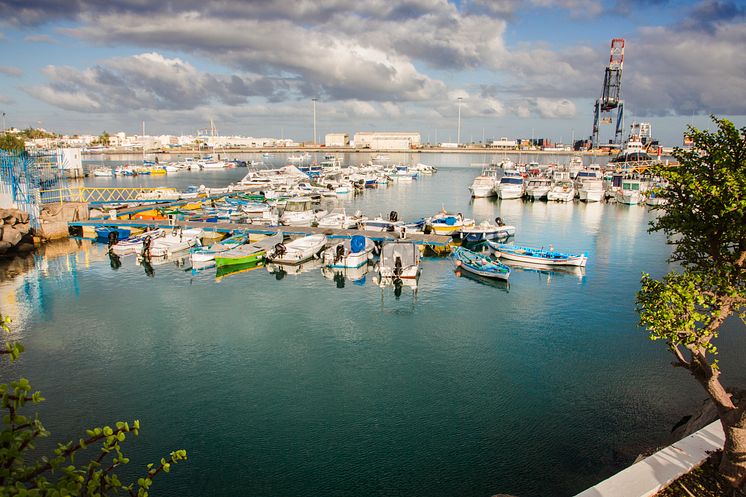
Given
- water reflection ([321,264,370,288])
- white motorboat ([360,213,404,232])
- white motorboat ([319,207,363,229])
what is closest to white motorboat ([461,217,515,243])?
white motorboat ([360,213,404,232])

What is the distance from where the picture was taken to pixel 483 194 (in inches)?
3506

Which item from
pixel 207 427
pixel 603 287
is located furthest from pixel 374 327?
pixel 603 287

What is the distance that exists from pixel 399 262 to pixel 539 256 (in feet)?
42.3

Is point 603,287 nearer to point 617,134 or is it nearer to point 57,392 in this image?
point 57,392

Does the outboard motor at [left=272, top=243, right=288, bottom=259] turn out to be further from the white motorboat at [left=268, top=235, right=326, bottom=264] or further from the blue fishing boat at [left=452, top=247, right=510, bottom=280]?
the blue fishing boat at [left=452, top=247, right=510, bottom=280]

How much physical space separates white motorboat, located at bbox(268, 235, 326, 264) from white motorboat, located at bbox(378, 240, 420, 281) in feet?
26.2

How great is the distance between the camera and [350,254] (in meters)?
40.6

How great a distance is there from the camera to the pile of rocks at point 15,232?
145ft

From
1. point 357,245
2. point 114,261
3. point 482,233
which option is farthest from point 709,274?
point 114,261

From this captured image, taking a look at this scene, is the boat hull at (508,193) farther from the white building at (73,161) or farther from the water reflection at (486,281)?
the white building at (73,161)

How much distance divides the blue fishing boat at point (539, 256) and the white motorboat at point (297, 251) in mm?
16337

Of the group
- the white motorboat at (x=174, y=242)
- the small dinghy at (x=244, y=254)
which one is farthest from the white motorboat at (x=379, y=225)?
the white motorboat at (x=174, y=242)

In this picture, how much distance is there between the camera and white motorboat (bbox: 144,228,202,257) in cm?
4350

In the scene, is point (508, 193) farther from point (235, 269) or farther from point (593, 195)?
point (235, 269)
